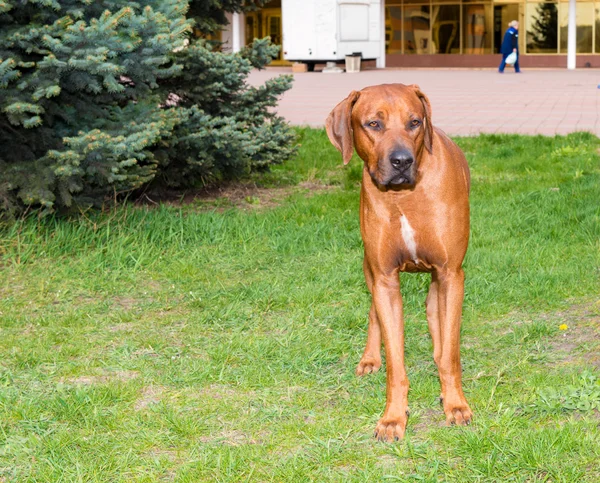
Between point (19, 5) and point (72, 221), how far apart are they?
5.42 feet

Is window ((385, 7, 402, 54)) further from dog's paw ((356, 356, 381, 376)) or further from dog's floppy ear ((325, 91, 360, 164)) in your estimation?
dog's floppy ear ((325, 91, 360, 164))

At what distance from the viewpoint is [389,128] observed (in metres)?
3.54

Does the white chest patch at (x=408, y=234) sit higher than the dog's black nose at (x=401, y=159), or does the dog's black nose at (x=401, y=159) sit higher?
the dog's black nose at (x=401, y=159)

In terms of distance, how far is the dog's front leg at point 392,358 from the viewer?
356 centimetres

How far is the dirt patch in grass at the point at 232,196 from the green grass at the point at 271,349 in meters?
0.14

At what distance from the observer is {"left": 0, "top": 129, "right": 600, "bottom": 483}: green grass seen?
11.1 feet

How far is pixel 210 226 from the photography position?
6910 millimetres

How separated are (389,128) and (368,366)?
1.32m

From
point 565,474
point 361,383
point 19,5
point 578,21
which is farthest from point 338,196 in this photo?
point 578,21

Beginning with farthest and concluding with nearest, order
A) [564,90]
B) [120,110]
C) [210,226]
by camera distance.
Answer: [564,90]
[210,226]
[120,110]

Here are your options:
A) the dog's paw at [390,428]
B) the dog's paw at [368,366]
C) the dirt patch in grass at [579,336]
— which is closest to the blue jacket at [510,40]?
the dirt patch in grass at [579,336]

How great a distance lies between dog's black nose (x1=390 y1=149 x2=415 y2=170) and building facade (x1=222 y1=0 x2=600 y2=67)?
30.2m

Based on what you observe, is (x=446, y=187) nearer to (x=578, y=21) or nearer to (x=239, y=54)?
(x=239, y=54)

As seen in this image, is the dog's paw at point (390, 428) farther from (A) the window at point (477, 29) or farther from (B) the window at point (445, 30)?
(B) the window at point (445, 30)
